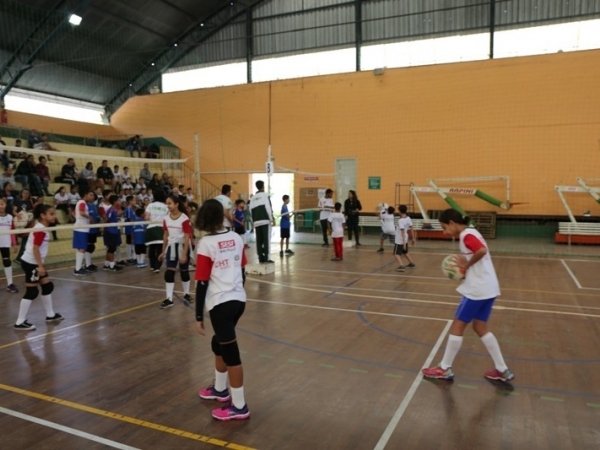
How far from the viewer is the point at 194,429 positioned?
352 centimetres

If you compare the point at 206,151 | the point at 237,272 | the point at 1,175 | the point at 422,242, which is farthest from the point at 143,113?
the point at 237,272

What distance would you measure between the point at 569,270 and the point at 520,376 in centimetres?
727

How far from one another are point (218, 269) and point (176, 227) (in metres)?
3.96

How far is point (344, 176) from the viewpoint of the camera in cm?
2028

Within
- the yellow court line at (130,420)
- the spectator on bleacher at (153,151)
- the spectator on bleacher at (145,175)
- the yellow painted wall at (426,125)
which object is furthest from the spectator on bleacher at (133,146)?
the yellow court line at (130,420)

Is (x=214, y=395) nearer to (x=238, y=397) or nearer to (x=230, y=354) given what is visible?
(x=238, y=397)

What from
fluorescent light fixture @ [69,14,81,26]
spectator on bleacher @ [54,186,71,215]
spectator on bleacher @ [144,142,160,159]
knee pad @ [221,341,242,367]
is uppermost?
fluorescent light fixture @ [69,14,81,26]

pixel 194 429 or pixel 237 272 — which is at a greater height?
pixel 237 272

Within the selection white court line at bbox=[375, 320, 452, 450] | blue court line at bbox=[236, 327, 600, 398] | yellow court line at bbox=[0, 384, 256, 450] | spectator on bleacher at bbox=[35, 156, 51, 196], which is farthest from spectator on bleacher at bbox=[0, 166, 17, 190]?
white court line at bbox=[375, 320, 452, 450]

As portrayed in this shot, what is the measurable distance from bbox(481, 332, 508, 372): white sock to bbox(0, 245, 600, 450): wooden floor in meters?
0.19

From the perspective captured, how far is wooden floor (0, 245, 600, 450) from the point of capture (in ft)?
11.3

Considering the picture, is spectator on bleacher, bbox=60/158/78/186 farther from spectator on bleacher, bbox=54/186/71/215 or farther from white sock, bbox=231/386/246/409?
white sock, bbox=231/386/246/409

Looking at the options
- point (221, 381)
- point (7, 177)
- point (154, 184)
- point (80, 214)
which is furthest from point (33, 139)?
point (221, 381)

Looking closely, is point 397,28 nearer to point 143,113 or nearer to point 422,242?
point 422,242
